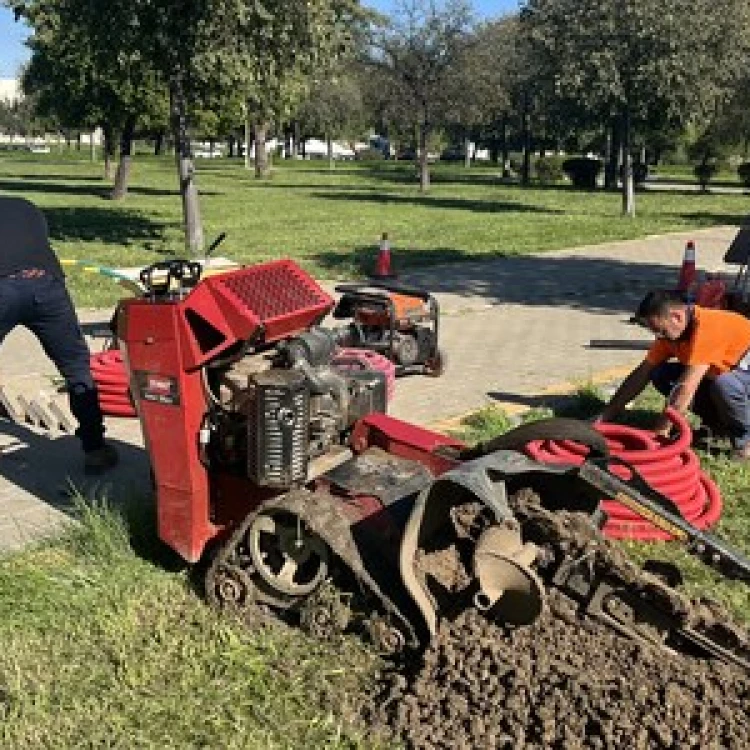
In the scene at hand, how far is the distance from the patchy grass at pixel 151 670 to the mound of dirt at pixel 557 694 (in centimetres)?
25

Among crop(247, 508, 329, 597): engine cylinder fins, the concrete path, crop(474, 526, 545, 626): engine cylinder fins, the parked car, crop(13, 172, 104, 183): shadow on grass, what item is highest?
crop(474, 526, 545, 626): engine cylinder fins

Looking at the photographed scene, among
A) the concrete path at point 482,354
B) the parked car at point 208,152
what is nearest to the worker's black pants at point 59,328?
the concrete path at point 482,354

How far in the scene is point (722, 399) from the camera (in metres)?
6.09

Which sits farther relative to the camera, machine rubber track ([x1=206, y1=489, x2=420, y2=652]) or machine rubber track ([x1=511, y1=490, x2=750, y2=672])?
machine rubber track ([x1=206, y1=489, x2=420, y2=652])

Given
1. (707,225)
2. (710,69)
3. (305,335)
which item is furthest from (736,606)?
(710,69)

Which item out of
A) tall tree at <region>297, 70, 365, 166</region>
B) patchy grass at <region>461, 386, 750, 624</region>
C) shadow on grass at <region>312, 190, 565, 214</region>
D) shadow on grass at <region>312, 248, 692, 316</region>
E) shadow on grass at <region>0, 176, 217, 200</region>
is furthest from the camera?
tall tree at <region>297, 70, 365, 166</region>

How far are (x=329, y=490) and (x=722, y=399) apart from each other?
3.05 m

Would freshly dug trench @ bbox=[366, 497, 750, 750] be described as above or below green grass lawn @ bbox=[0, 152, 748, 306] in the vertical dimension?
above

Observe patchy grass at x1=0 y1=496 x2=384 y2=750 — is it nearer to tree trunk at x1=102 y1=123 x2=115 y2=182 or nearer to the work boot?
the work boot

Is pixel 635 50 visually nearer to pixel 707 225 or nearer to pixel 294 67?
pixel 707 225

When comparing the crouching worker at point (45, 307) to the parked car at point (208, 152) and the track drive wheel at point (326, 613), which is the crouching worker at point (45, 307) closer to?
the track drive wheel at point (326, 613)

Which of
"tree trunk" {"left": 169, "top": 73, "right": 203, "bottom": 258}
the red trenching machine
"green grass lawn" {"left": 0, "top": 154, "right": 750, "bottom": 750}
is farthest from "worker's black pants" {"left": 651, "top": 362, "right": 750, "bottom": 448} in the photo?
"tree trunk" {"left": 169, "top": 73, "right": 203, "bottom": 258}

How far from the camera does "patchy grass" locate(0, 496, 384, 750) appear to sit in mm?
3299

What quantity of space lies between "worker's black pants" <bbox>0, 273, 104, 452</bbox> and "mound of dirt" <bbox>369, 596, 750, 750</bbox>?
9.71 ft
